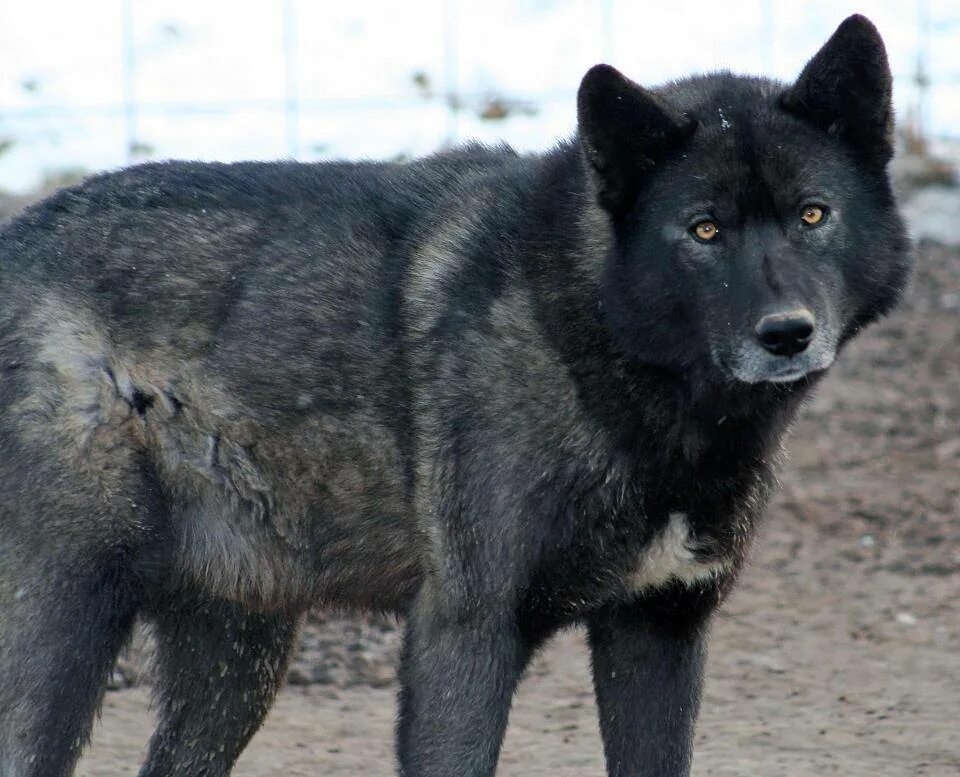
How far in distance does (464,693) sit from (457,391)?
0.76m

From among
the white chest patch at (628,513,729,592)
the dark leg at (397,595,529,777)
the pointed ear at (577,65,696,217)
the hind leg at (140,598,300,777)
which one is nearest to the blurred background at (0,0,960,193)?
A: the hind leg at (140,598,300,777)

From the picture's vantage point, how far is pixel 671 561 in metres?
3.99

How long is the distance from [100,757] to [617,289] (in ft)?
8.65

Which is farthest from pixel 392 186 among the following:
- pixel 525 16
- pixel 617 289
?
pixel 525 16

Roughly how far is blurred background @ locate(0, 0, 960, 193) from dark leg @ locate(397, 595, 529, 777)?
8.97 meters

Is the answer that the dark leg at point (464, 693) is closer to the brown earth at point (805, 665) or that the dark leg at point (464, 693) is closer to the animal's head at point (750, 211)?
the animal's head at point (750, 211)

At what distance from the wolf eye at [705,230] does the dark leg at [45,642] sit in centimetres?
168

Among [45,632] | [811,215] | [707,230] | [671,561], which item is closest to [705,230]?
[707,230]

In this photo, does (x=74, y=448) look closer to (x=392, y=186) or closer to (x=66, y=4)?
(x=392, y=186)

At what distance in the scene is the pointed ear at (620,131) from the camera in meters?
3.80

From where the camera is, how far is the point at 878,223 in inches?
155

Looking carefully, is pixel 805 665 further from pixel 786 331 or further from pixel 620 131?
pixel 620 131

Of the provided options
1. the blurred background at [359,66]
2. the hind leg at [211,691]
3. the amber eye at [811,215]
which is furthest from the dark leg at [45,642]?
the blurred background at [359,66]

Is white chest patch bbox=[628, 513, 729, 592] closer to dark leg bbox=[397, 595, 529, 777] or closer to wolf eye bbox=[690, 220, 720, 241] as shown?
dark leg bbox=[397, 595, 529, 777]
